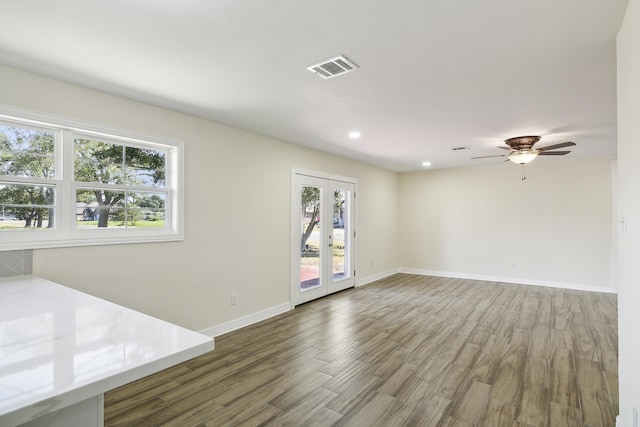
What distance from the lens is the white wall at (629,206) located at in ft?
4.96

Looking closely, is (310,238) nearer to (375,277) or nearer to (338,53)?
(375,277)

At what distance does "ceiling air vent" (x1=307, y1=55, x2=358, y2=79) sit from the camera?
7.40 ft

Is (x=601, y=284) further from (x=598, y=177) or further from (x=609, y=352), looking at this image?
(x=609, y=352)

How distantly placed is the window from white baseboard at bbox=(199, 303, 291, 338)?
3.82ft

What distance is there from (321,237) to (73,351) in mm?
4426

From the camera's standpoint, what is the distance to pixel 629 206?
1.70 meters

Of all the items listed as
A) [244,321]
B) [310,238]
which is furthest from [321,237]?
[244,321]

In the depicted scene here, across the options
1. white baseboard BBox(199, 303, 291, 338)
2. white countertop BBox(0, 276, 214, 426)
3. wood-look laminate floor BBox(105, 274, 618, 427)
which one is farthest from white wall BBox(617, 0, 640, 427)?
white baseboard BBox(199, 303, 291, 338)

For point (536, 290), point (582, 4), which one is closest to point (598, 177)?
point (536, 290)

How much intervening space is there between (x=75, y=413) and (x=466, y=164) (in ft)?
23.0

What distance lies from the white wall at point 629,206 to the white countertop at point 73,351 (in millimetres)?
1984

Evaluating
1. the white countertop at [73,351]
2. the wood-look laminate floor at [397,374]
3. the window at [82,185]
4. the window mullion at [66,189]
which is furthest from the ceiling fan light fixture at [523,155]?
the window mullion at [66,189]

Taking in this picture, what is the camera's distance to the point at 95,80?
102 inches

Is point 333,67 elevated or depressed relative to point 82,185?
elevated
